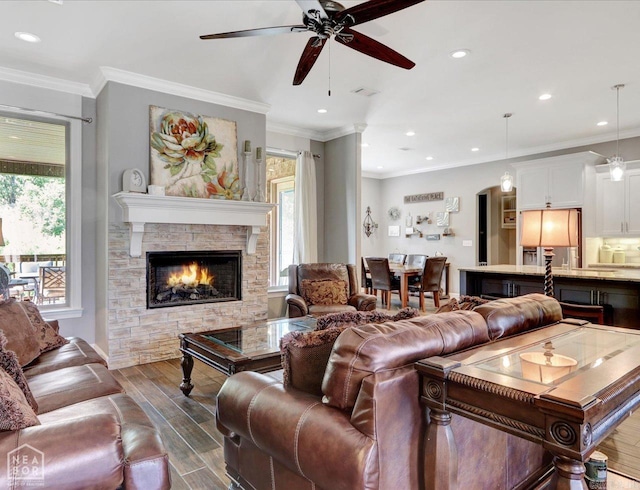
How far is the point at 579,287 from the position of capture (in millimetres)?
3770

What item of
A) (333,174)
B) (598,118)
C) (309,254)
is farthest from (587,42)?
(309,254)

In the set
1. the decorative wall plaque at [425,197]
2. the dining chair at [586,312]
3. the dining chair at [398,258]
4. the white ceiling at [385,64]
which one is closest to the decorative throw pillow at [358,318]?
the white ceiling at [385,64]

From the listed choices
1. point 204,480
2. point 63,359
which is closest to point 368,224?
point 63,359

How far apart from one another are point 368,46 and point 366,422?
7.54ft

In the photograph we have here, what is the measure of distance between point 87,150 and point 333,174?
3.32 m

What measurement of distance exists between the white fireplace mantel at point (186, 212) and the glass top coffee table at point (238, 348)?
1.44 meters

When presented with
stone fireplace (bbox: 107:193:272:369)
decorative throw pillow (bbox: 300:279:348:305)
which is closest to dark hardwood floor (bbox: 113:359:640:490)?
stone fireplace (bbox: 107:193:272:369)

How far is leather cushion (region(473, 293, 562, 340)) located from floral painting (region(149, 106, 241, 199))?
3.47 m

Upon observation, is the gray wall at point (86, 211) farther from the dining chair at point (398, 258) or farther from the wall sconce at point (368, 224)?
the wall sconce at point (368, 224)

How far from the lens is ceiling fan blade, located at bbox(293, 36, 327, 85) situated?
2.52m

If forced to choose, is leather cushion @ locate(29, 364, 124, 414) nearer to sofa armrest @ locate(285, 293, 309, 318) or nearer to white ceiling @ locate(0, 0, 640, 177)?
sofa armrest @ locate(285, 293, 309, 318)

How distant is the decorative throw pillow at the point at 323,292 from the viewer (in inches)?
188

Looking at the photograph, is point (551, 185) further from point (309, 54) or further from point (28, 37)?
point (28, 37)

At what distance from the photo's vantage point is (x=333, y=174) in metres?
6.16
